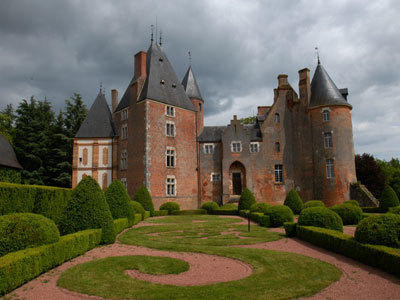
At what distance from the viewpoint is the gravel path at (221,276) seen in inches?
244

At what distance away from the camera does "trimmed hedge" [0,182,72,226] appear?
12.3 metres

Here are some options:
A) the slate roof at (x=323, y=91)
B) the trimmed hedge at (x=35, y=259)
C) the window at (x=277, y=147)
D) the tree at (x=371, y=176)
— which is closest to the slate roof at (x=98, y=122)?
the window at (x=277, y=147)

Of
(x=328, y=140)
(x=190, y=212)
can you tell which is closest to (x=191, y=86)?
(x=190, y=212)

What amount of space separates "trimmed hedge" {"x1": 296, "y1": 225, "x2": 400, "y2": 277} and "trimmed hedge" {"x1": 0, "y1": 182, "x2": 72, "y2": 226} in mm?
9813

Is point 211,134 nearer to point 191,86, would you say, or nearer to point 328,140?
point 191,86

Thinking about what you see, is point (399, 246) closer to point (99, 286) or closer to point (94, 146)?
point (99, 286)

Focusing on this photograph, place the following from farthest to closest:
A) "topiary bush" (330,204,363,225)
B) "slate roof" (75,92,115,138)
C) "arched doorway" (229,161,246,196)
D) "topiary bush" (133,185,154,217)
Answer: "slate roof" (75,92,115,138) → "arched doorway" (229,161,246,196) → "topiary bush" (133,185,154,217) → "topiary bush" (330,204,363,225)

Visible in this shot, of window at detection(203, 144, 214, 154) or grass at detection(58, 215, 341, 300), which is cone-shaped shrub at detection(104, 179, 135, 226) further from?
window at detection(203, 144, 214, 154)

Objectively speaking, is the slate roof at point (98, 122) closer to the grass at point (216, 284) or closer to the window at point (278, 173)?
the window at point (278, 173)

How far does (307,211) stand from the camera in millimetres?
13594

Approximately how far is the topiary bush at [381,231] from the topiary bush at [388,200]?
59.2 ft

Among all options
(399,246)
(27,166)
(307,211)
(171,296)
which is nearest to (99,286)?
(171,296)

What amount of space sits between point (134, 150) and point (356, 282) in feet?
85.6

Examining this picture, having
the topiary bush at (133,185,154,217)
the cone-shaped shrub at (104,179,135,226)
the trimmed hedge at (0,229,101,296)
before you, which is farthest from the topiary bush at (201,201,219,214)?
the trimmed hedge at (0,229,101,296)
